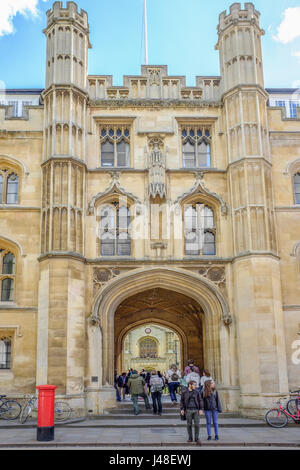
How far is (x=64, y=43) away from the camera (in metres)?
20.8

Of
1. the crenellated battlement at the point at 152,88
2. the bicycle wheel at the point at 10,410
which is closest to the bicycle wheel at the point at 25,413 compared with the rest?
the bicycle wheel at the point at 10,410

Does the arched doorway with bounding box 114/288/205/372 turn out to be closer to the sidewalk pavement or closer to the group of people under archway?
the group of people under archway

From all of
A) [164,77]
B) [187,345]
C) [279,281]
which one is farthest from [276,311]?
[164,77]

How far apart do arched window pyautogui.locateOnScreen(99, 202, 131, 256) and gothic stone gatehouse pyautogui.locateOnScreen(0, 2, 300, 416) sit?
0.17 feet

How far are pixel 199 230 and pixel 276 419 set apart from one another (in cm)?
741

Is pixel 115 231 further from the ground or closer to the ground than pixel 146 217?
closer to the ground

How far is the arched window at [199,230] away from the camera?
19797 mm

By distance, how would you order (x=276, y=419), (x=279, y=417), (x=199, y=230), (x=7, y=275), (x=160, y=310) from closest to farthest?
(x=276, y=419)
(x=279, y=417)
(x=7, y=275)
(x=199, y=230)
(x=160, y=310)

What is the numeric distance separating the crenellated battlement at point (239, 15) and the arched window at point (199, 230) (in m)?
7.73

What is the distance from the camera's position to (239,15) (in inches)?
840

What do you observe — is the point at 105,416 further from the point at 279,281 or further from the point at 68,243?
the point at 279,281

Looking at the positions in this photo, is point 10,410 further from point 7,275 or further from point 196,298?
point 196,298

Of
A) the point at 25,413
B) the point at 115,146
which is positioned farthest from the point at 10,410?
the point at 115,146
